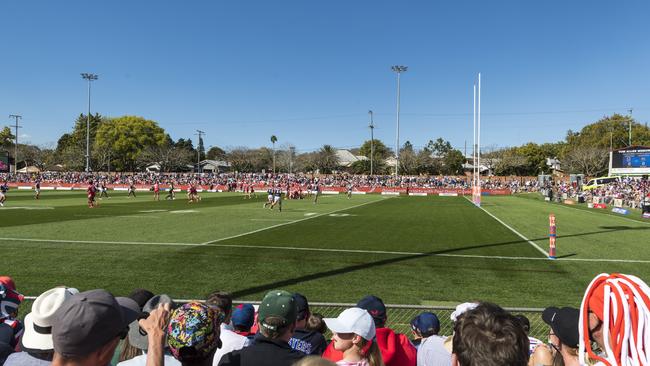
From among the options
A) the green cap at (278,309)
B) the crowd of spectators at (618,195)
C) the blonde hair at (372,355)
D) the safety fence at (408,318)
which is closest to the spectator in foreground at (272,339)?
the green cap at (278,309)

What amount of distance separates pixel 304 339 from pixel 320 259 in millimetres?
9374

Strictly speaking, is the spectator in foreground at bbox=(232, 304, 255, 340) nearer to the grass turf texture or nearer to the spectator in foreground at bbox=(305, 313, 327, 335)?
the spectator in foreground at bbox=(305, 313, 327, 335)

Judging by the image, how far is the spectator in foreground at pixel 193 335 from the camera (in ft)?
9.16

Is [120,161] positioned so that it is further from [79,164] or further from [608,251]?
[608,251]

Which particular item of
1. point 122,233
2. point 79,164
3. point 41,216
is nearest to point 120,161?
point 79,164

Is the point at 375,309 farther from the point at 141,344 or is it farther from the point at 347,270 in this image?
the point at 347,270

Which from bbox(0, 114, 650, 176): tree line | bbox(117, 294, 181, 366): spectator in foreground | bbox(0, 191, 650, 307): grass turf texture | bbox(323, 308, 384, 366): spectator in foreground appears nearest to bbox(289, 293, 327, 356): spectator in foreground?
bbox(323, 308, 384, 366): spectator in foreground

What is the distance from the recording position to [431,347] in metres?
4.20

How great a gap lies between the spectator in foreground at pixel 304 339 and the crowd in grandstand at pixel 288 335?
0.07 ft

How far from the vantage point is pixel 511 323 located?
2.33 m

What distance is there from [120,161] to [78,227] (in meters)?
101

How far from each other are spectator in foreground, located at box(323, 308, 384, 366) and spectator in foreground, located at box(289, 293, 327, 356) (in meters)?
0.76

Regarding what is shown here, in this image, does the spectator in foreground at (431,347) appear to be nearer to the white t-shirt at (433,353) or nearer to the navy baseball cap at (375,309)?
the white t-shirt at (433,353)

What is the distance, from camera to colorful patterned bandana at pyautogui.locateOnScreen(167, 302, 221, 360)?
279cm
